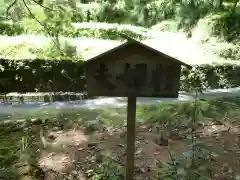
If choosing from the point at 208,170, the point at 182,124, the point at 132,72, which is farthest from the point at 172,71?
the point at 182,124

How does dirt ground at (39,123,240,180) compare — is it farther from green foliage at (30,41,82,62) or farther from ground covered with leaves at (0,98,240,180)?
green foliage at (30,41,82,62)

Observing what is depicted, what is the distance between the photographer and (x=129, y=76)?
2285 millimetres

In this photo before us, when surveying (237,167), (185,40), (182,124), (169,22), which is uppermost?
(169,22)

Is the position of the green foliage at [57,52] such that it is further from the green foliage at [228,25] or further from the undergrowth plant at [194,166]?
the green foliage at [228,25]

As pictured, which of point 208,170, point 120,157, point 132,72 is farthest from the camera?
point 120,157

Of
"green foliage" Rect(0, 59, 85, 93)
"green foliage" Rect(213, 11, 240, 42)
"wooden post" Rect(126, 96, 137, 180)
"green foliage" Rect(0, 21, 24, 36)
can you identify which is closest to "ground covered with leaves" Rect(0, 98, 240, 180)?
"wooden post" Rect(126, 96, 137, 180)

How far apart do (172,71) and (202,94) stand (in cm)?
376

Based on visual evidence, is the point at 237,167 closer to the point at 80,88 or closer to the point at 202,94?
the point at 202,94

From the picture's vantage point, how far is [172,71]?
91.6 inches

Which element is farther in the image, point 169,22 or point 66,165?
point 169,22

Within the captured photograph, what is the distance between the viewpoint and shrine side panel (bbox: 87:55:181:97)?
89.7 inches

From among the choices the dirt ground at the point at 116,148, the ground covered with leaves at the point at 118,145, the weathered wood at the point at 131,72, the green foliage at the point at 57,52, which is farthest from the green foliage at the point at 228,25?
the weathered wood at the point at 131,72

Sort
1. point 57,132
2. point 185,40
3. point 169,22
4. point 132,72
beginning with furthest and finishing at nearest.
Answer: point 169,22 → point 185,40 → point 57,132 → point 132,72

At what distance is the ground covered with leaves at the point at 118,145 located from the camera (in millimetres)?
2791
